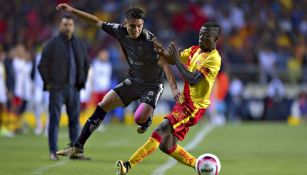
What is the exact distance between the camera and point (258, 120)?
29344mm

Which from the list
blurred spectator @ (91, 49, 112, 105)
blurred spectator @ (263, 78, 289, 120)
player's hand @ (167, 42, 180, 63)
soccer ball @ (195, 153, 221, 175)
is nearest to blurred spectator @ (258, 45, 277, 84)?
blurred spectator @ (263, 78, 289, 120)

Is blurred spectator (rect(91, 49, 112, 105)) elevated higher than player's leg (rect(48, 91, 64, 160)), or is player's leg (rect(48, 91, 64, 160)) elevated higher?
blurred spectator (rect(91, 49, 112, 105))

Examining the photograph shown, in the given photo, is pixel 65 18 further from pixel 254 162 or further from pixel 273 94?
pixel 273 94

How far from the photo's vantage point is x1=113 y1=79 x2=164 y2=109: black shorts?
1219 centimetres

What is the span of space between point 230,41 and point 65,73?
54.7ft

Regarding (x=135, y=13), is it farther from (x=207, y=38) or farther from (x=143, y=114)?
(x=143, y=114)

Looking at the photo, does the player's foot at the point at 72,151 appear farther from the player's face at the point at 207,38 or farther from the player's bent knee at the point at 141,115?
the player's face at the point at 207,38

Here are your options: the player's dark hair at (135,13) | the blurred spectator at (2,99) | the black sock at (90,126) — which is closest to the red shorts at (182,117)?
the player's dark hair at (135,13)

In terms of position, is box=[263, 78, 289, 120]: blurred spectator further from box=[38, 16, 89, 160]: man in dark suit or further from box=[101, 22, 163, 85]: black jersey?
box=[101, 22, 163, 85]: black jersey

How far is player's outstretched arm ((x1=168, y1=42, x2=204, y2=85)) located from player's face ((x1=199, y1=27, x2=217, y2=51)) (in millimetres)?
430

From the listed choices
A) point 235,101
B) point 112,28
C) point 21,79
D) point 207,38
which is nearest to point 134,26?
point 112,28

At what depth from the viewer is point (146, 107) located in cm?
1212

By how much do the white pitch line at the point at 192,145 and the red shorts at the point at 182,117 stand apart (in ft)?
3.85

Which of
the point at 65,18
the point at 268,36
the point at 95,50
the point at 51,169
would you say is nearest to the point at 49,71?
the point at 65,18
